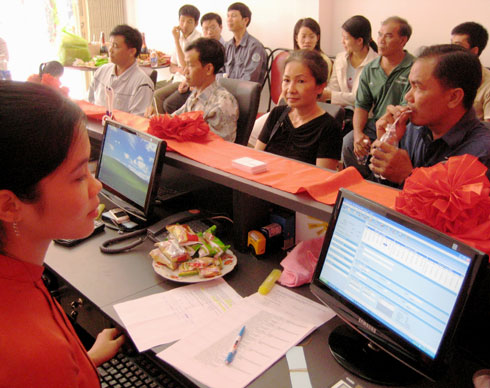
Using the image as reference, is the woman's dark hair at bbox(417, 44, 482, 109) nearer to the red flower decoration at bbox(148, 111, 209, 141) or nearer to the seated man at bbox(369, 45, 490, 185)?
the seated man at bbox(369, 45, 490, 185)

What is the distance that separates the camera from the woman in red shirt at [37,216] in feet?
2.29

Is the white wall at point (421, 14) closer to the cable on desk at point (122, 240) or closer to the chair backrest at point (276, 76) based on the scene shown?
the chair backrest at point (276, 76)

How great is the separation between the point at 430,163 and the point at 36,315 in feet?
4.85

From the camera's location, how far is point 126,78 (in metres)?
3.31

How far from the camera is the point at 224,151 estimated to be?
1705 millimetres

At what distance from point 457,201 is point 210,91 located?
201 cm

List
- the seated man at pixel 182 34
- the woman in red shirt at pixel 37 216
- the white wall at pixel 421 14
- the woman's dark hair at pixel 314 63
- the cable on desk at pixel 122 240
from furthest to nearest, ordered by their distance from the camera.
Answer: the seated man at pixel 182 34, the white wall at pixel 421 14, the woman's dark hair at pixel 314 63, the cable on desk at pixel 122 240, the woman in red shirt at pixel 37 216

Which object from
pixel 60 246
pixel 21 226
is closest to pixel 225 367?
pixel 21 226

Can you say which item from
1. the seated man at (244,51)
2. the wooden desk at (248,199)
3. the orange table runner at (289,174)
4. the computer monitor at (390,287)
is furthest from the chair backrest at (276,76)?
the computer monitor at (390,287)

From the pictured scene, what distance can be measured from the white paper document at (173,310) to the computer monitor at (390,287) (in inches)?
11.7

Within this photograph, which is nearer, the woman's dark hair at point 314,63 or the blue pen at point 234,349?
the blue pen at point 234,349

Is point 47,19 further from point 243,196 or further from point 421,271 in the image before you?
point 421,271

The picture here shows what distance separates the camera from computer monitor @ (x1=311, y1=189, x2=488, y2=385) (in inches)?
33.1

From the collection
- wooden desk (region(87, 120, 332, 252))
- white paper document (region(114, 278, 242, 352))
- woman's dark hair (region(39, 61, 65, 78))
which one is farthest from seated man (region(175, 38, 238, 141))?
white paper document (region(114, 278, 242, 352))
